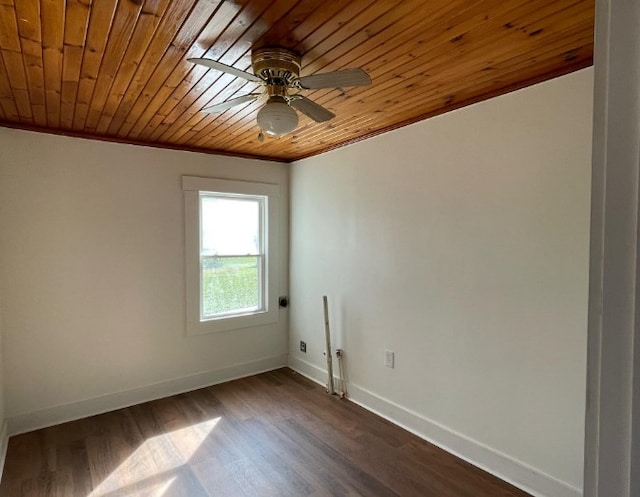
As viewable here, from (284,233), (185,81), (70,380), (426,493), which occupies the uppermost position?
(185,81)

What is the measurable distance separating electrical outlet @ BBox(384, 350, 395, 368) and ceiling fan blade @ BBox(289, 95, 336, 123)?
188 centimetres

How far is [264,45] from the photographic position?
5.34 feet

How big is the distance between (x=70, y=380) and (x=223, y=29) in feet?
9.50

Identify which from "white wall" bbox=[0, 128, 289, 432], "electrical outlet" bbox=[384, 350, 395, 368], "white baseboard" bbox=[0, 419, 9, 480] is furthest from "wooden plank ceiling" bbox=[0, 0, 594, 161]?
"white baseboard" bbox=[0, 419, 9, 480]

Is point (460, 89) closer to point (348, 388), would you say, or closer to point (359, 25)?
point (359, 25)

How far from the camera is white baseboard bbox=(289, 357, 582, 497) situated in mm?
2058

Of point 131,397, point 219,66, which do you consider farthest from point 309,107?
point 131,397

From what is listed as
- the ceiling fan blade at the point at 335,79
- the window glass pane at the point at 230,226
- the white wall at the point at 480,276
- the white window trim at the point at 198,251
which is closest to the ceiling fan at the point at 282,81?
the ceiling fan blade at the point at 335,79

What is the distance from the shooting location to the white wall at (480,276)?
1.96 m

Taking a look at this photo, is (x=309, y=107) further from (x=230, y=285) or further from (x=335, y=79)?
(x=230, y=285)

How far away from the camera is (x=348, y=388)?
3.33 meters

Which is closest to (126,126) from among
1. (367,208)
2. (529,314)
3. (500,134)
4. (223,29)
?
(223,29)

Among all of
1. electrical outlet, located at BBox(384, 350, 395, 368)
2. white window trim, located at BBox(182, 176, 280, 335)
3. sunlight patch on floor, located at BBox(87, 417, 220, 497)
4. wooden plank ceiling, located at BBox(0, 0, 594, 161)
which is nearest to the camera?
wooden plank ceiling, located at BBox(0, 0, 594, 161)

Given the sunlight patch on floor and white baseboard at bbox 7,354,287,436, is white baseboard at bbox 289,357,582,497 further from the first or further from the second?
the sunlight patch on floor
